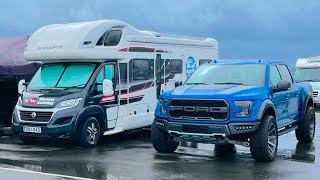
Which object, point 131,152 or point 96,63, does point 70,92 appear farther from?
point 131,152

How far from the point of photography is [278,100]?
1061 centimetres

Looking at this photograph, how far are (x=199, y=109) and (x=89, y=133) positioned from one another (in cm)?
343

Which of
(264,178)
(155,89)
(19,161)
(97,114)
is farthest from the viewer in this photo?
(155,89)

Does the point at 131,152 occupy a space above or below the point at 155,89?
below

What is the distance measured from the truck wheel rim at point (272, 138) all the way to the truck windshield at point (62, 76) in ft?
14.8

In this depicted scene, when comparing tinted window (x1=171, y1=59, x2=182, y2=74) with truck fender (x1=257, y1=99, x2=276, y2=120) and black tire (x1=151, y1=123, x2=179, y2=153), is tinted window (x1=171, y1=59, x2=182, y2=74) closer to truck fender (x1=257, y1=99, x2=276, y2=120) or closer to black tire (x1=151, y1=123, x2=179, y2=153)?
black tire (x1=151, y1=123, x2=179, y2=153)

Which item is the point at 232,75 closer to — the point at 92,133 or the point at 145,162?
the point at 145,162

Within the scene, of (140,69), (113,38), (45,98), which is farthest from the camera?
(140,69)

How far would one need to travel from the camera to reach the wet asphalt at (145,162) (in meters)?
8.66

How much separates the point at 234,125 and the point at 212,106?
529 millimetres

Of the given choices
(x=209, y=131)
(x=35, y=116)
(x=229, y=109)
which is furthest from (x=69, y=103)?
(x=229, y=109)

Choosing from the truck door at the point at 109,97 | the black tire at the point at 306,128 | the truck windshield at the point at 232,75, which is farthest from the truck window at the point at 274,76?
the truck door at the point at 109,97

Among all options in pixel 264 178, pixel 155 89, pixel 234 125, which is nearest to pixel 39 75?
pixel 155 89

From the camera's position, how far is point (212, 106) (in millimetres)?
9477
